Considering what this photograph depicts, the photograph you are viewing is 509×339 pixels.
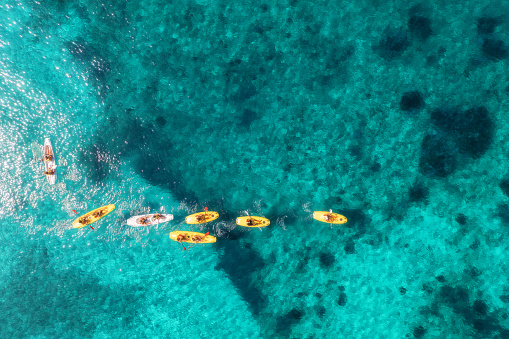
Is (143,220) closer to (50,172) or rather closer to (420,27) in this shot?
(50,172)

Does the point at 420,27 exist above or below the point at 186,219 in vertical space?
above

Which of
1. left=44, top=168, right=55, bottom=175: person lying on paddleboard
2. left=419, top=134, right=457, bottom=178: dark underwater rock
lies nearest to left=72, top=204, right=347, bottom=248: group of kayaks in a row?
left=44, top=168, right=55, bottom=175: person lying on paddleboard

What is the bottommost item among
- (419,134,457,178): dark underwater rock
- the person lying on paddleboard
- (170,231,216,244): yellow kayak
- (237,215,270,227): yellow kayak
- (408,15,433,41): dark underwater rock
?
(170,231,216,244): yellow kayak

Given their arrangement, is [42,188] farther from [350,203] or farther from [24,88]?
[350,203]

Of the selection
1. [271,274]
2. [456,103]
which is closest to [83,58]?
[271,274]

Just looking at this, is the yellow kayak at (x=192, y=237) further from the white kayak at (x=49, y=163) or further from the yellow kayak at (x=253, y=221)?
the white kayak at (x=49, y=163)

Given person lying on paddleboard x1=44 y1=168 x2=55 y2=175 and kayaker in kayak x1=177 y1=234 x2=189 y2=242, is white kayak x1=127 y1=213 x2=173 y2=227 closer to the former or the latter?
kayaker in kayak x1=177 y1=234 x2=189 y2=242

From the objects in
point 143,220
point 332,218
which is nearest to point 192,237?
point 143,220
